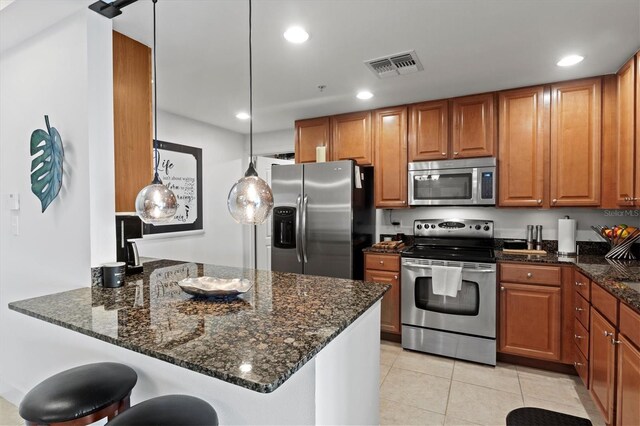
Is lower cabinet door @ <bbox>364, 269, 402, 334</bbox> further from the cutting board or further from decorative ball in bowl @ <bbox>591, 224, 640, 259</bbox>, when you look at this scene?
decorative ball in bowl @ <bbox>591, 224, 640, 259</bbox>

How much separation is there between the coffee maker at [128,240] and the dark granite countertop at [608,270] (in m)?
2.71

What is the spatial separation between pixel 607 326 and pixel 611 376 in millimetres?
266

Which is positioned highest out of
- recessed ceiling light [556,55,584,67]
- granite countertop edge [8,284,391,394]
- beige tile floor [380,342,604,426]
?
recessed ceiling light [556,55,584,67]

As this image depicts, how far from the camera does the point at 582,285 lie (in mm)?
2375

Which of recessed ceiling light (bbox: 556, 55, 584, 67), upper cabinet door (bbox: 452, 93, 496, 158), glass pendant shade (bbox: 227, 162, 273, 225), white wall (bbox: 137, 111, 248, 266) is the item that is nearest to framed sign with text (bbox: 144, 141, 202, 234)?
white wall (bbox: 137, 111, 248, 266)

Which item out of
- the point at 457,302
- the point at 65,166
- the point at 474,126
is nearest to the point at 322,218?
the point at 457,302

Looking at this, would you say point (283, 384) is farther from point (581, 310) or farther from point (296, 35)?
point (581, 310)

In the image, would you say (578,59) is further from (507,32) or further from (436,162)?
(436,162)

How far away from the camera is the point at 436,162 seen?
3301mm

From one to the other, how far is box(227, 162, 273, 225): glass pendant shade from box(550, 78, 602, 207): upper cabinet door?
2.70 meters

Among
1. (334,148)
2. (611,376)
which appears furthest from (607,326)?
(334,148)

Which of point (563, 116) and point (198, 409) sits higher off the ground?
point (563, 116)

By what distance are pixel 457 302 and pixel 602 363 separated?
109 centimetres

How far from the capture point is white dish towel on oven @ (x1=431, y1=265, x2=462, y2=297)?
2.90m
